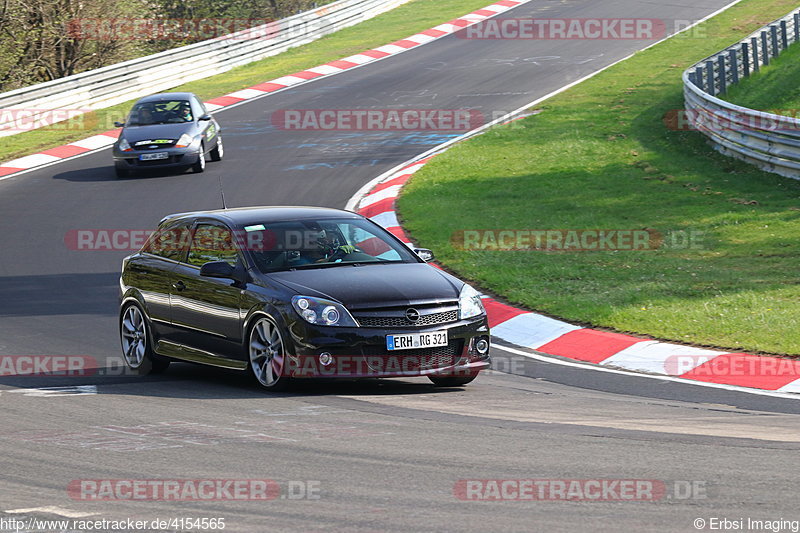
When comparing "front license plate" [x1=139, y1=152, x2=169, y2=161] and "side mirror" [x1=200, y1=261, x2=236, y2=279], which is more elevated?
"side mirror" [x1=200, y1=261, x2=236, y2=279]

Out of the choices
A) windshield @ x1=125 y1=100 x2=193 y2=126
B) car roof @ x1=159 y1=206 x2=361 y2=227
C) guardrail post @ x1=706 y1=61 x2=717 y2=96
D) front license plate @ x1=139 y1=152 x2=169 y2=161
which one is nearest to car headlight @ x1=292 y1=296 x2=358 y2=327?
car roof @ x1=159 y1=206 x2=361 y2=227

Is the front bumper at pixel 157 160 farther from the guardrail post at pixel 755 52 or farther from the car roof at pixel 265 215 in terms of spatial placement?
the guardrail post at pixel 755 52

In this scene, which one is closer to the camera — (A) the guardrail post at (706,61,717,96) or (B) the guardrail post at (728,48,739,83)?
(A) the guardrail post at (706,61,717,96)

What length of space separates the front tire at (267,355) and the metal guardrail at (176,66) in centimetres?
2058

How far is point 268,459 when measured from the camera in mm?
6836

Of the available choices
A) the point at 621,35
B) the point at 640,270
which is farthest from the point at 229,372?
the point at 621,35

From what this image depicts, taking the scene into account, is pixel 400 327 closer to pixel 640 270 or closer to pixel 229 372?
→ pixel 229 372

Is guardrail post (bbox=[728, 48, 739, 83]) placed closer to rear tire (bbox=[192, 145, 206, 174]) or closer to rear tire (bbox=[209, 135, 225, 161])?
rear tire (bbox=[209, 135, 225, 161])

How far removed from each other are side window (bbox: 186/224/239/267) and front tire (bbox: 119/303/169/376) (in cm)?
90

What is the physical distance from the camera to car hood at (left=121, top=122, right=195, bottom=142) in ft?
75.7

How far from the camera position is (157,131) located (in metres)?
23.2

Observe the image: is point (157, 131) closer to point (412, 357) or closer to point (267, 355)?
point (267, 355)

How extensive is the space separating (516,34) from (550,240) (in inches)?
943

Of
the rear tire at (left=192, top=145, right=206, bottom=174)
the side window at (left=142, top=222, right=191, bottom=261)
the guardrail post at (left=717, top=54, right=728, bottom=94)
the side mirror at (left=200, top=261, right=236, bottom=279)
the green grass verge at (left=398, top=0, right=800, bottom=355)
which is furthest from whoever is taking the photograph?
the guardrail post at (left=717, top=54, right=728, bottom=94)
